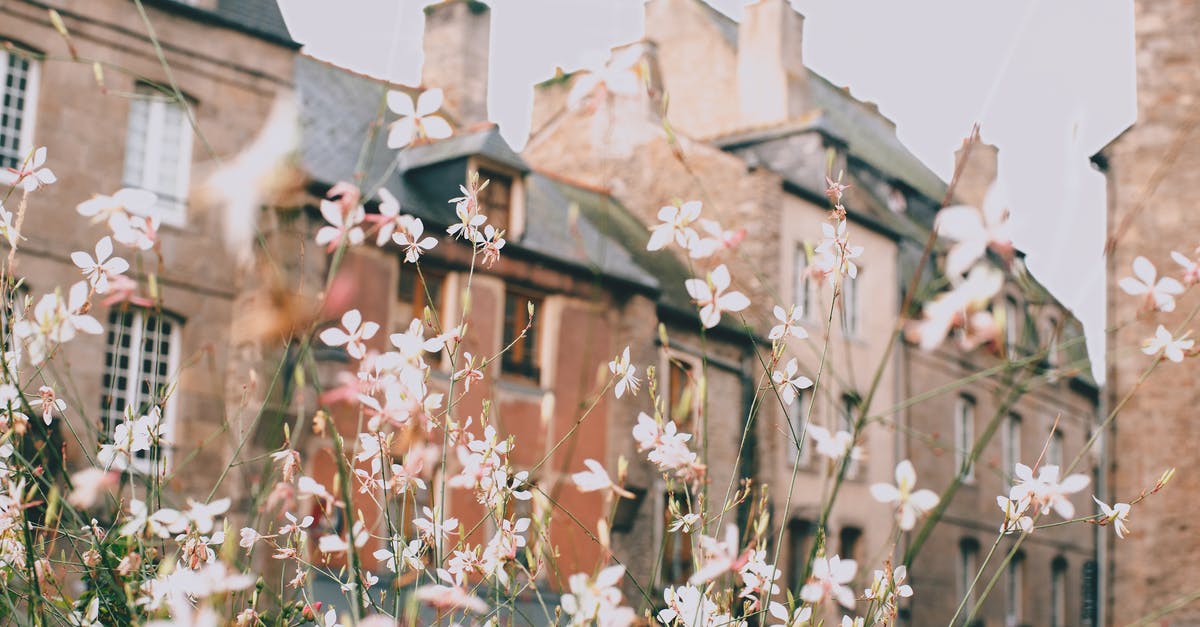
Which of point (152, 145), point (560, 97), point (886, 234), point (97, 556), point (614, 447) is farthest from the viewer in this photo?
point (560, 97)

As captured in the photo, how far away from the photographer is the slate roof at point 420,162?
52.2ft

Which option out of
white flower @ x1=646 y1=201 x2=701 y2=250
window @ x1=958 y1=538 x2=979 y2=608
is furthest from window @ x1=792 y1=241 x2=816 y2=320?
white flower @ x1=646 y1=201 x2=701 y2=250

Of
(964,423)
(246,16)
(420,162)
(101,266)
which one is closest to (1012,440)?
(964,423)

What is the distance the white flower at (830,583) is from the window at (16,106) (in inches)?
499

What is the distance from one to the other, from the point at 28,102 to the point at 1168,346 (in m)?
13.0

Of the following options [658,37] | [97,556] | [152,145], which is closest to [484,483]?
[97,556]

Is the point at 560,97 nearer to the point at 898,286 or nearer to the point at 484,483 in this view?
the point at 898,286

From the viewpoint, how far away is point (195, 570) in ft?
8.79

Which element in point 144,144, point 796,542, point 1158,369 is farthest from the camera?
point 796,542

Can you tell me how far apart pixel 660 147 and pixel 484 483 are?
63.8ft

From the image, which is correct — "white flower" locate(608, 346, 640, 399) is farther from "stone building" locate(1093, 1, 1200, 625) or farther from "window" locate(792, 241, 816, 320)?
"window" locate(792, 241, 816, 320)

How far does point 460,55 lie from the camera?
66.3 ft

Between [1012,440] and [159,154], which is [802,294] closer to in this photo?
[1012,440]

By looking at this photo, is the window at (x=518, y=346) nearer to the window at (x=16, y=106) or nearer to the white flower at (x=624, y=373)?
the window at (x=16, y=106)
